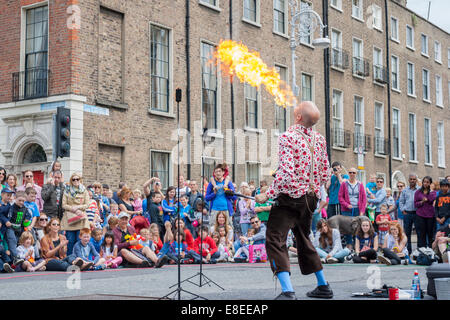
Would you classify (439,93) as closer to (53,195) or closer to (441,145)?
(441,145)

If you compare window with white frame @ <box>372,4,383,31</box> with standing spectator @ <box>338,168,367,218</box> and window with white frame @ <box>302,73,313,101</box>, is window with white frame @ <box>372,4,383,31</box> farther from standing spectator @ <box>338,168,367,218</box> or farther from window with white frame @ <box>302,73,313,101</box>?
standing spectator @ <box>338,168,367,218</box>

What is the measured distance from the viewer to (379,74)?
122 feet

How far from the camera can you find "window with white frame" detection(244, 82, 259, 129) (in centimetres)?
2689

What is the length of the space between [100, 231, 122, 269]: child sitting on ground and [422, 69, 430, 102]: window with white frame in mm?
31880

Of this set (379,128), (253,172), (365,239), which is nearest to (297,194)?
(365,239)

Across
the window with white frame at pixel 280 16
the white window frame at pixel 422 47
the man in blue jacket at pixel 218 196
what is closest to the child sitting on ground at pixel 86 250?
the man in blue jacket at pixel 218 196

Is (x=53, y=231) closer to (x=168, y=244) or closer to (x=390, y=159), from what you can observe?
(x=168, y=244)

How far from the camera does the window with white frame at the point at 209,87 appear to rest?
2484 centimetres

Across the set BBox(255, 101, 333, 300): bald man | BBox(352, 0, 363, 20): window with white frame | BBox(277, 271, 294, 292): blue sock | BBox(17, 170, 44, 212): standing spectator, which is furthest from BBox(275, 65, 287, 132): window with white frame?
BBox(277, 271, 294, 292): blue sock

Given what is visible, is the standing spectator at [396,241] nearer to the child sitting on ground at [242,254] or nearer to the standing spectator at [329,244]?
the standing spectator at [329,244]

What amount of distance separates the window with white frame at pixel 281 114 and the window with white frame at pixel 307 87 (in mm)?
1808
